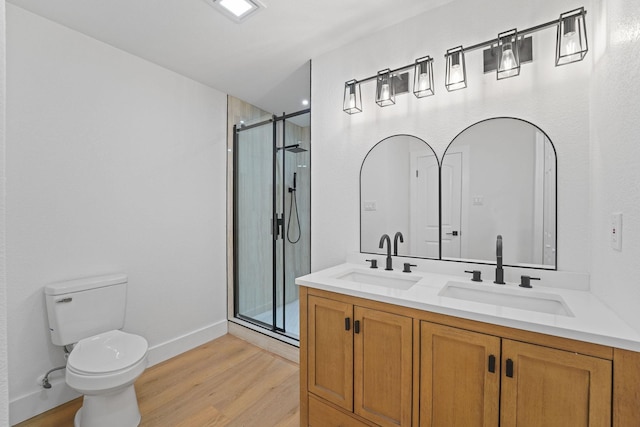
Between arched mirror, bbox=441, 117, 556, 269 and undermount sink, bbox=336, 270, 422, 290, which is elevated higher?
arched mirror, bbox=441, 117, 556, 269

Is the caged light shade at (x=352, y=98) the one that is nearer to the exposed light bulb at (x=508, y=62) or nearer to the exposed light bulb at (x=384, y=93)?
the exposed light bulb at (x=384, y=93)

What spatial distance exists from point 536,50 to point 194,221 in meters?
2.84

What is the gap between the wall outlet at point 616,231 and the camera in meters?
1.05

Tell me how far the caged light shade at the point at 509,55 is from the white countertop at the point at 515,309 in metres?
1.06

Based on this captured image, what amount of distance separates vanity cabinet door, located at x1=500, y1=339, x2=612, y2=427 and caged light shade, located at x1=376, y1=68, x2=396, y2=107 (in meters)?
1.51

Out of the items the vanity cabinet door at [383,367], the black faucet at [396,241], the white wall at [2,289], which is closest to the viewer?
the white wall at [2,289]

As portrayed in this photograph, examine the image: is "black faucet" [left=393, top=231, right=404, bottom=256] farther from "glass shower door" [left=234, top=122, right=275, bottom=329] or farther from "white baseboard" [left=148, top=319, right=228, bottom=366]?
"white baseboard" [left=148, top=319, right=228, bottom=366]

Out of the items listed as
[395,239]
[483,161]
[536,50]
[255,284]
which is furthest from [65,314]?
[536,50]

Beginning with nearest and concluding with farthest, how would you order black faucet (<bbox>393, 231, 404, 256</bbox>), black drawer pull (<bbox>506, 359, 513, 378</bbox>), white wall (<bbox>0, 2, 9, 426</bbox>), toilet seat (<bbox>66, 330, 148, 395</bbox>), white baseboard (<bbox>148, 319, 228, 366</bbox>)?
1. white wall (<bbox>0, 2, 9, 426</bbox>)
2. black drawer pull (<bbox>506, 359, 513, 378</bbox>)
3. toilet seat (<bbox>66, 330, 148, 395</bbox>)
4. black faucet (<bbox>393, 231, 404, 256</bbox>)
5. white baseboard (<bbox>148, 319, 228, 366</bbox>)

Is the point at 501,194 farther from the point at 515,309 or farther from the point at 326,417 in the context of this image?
the point at 326,417

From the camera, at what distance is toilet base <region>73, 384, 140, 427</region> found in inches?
63.5

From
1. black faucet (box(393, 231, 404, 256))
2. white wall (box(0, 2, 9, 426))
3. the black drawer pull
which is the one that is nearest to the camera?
white wall (box(0, 2, 9, 426))

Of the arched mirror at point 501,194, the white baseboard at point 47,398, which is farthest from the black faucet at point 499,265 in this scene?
the white baseboard at point 47,398

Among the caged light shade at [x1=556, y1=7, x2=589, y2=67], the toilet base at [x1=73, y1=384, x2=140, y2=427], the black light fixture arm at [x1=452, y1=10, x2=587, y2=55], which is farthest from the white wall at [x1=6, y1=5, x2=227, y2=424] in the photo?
the caged light shade at [x1=556, y1=7, x2=589, y2=67]
